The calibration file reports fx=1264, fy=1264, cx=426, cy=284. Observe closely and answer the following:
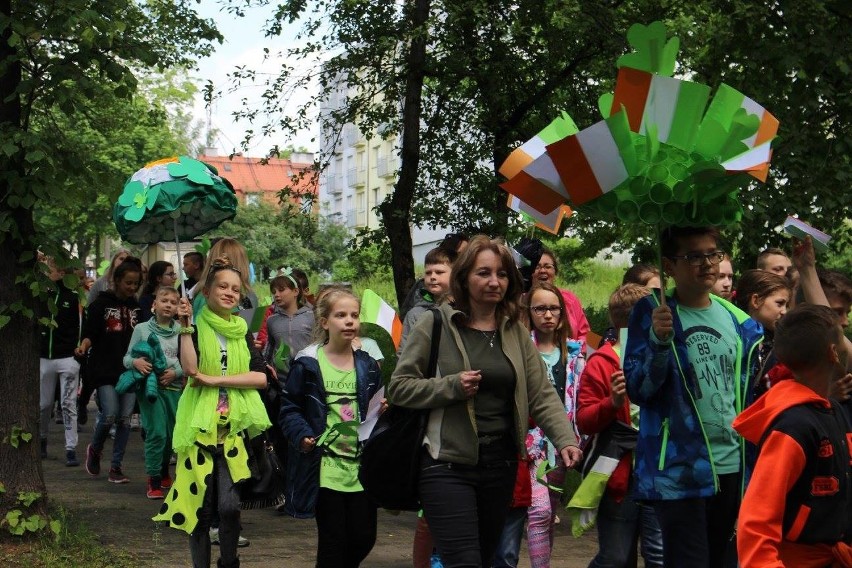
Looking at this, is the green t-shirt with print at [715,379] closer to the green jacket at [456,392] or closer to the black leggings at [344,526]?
the green jacket at [456,392]

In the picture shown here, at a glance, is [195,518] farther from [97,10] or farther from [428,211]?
[428,211]

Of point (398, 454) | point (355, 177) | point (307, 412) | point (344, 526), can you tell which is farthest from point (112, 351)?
point (355, 177)

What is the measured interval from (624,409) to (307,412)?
162 centimetres

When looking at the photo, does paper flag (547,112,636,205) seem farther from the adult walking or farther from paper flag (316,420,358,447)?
paper flag (316,420,358,447)

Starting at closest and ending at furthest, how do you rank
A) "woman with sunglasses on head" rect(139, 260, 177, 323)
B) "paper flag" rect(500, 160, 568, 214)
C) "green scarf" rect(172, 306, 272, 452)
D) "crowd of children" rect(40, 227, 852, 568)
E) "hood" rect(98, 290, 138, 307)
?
"crowd of children" rect(40, 227, 852, 568) < "paper flag" rect(500, 160, 568, 214) < "green scarf" rect(172, 306, 272, 452) < "hood" rect(98, 290, 138, 307) < "woman with sunglasses on head" rect(139, 260, 177, 323)

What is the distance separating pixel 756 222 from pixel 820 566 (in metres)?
9.05

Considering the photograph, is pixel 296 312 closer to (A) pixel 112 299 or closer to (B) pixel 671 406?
(A) pixel 112 299

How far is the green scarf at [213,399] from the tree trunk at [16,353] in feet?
4.28

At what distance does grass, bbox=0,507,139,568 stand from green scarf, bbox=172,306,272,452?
41.9 inches

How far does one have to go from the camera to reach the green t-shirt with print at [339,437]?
635cm

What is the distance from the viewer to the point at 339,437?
6.43 m

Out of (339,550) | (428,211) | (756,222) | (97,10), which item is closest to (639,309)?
(339,550)

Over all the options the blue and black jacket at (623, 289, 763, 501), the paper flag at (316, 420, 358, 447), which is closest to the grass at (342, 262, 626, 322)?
the paper flag at (316, 420, 358, 447)

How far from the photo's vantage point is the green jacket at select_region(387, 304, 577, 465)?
203 inches
